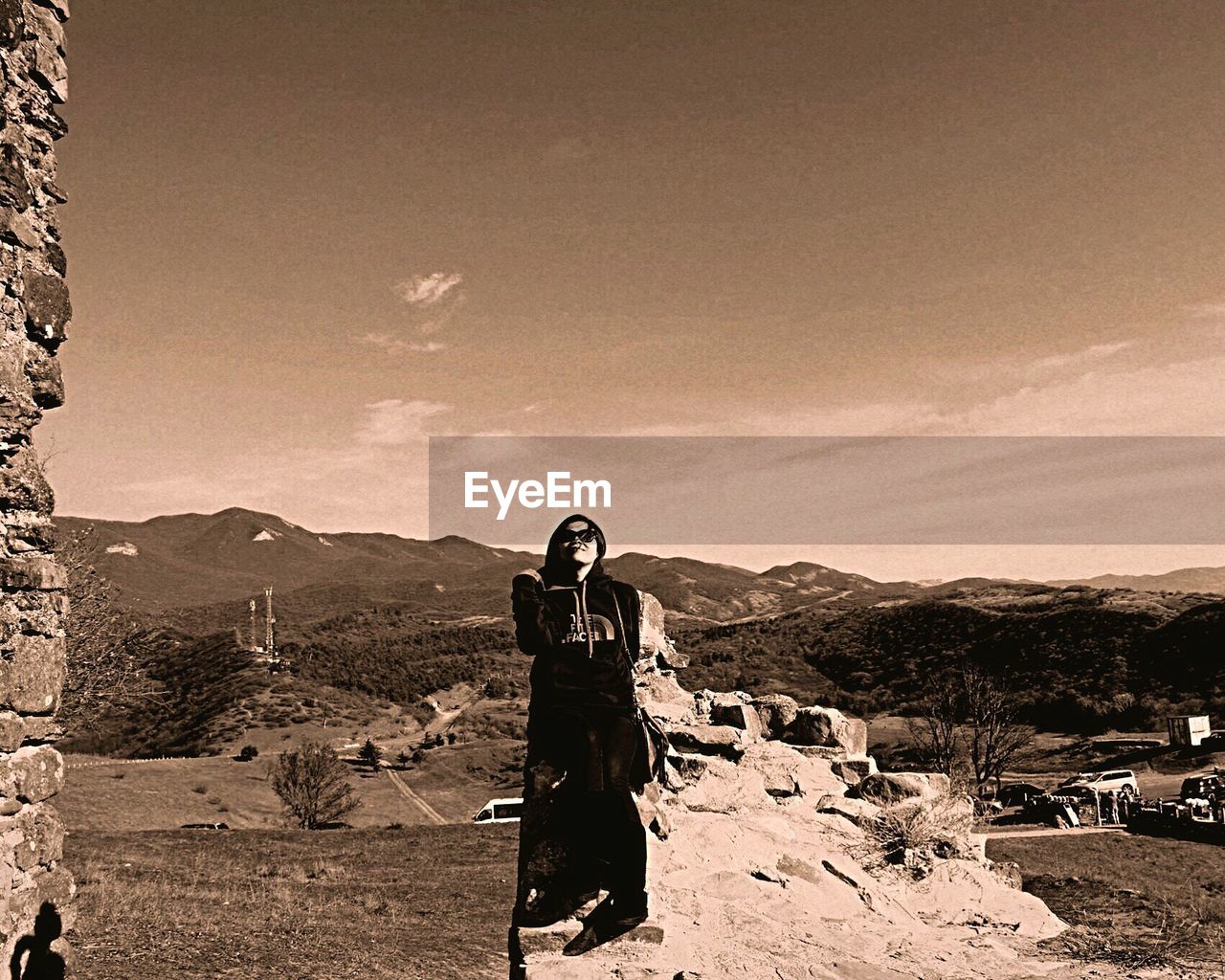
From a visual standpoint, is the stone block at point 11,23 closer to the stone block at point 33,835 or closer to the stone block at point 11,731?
the stone block at point 11,731

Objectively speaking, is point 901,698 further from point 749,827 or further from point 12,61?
point 12,61

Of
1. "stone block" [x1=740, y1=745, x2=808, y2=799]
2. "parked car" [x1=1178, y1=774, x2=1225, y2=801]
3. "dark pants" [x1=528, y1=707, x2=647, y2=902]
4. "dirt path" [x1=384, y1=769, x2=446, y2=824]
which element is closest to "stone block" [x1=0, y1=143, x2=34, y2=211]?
"dark pants" [x1=528, y1=707, x2=647, y2=902]

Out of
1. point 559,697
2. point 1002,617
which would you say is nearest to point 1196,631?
point 1002,617

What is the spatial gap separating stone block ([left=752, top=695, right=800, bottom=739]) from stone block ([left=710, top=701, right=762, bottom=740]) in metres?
0.13

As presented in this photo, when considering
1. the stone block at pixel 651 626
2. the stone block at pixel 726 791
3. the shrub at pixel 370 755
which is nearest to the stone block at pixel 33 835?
the stone block at pixel 726 791

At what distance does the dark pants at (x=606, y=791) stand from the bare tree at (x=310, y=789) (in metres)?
23.3

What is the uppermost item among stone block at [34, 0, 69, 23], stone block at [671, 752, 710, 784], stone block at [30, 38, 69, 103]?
stone block at [34, 0, 69, 23]

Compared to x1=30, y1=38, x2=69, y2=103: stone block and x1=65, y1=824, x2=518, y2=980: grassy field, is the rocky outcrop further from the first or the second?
x1=30, y1=38, x2=69, y2=103: stone block

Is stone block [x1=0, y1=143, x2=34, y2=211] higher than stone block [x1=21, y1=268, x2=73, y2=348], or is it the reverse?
stone block [x1=0, y1=143, x2=34, y2=211]

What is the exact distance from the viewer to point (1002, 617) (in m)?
55.0

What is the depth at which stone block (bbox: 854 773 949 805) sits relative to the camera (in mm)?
7477

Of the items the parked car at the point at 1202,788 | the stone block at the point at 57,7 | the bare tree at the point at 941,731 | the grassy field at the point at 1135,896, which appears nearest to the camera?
the grassy field at the point at 1135,896

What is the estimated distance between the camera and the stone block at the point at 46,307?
17.3ft

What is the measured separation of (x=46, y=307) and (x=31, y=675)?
2096 mm
